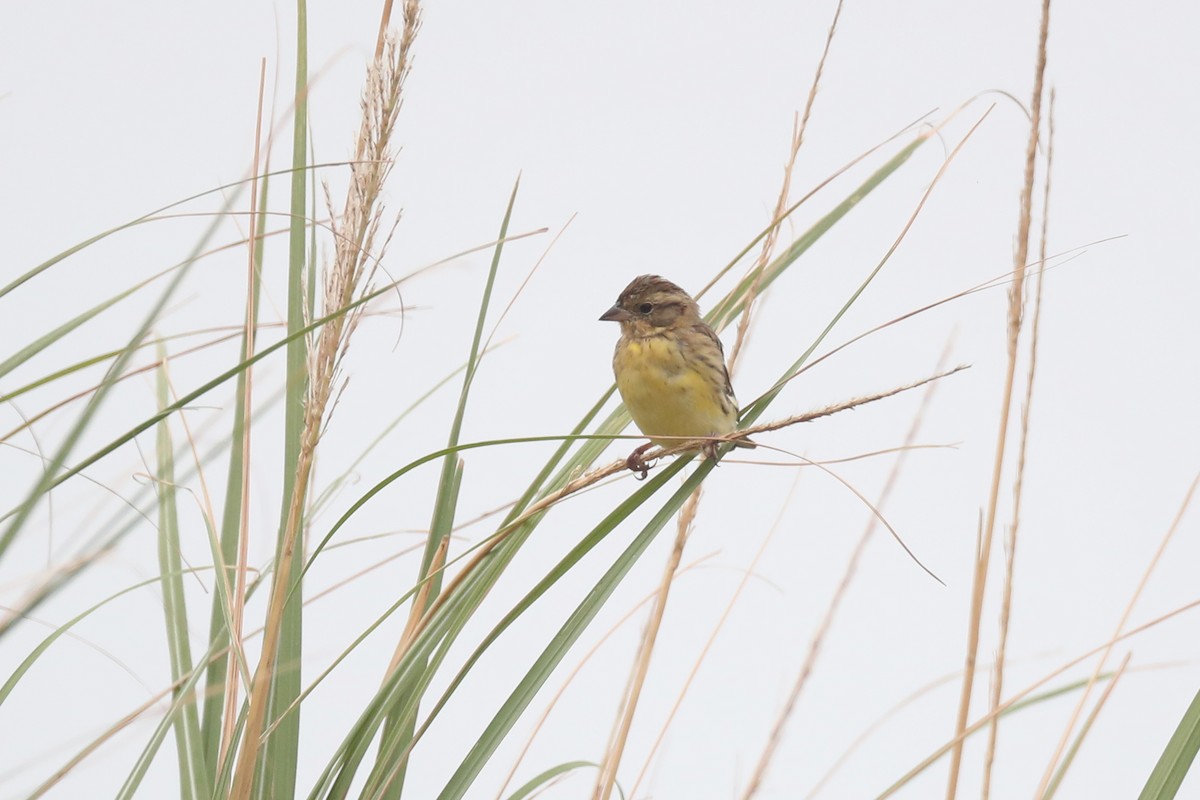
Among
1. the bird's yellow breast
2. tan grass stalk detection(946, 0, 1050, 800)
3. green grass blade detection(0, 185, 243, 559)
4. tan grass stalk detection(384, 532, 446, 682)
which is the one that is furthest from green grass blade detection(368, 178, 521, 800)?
the bird's yellow breast

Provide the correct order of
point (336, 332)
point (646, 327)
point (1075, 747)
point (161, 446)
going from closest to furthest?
point (336, 332), point (1075, 747), point (161, 446), point (646, 327)

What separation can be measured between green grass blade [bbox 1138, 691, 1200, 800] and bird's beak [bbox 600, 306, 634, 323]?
2.28 m

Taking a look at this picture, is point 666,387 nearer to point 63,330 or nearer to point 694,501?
point 694,501

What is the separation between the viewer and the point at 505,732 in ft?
5.82

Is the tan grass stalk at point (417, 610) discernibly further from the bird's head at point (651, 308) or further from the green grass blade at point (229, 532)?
the bird's head at point (651, 308)

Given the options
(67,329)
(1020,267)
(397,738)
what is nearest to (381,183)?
(67,329)

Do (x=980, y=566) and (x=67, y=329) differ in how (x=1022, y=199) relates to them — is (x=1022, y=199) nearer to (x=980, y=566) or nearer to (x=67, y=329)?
(x=980, y=566)

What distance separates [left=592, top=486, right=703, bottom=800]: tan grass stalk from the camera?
6.34ft

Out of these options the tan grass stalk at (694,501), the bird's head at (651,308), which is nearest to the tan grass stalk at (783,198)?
the tan grass stalk at (694,501)

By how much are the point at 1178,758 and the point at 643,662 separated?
890mm

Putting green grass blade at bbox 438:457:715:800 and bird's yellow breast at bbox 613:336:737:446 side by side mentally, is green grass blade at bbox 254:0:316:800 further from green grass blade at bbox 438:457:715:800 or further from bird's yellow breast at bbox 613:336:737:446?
bird's yellow breast at bbox 613:336:737:446

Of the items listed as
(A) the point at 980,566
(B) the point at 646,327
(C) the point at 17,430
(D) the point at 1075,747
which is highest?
(B) the point at 646,327

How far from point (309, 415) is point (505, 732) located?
556 millimetres

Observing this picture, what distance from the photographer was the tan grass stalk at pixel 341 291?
160 centimetres
